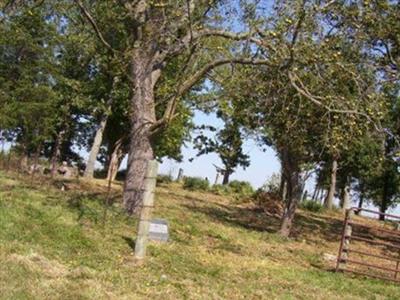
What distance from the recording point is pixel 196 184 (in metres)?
31.9

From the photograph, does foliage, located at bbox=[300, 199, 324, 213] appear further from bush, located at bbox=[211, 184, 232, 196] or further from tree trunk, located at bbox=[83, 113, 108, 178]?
tree trunk, located at bbox=[83, 113, 108, 178]

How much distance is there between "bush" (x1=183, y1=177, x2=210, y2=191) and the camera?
31.6 meters

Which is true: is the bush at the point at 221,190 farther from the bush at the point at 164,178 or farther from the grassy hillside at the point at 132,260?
the grassy hillside at the point at 132,260

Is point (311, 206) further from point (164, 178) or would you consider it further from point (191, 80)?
point (191, 80)

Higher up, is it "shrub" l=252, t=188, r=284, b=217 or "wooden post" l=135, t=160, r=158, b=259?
"shrub" l=252, t=188, r=284, b=217

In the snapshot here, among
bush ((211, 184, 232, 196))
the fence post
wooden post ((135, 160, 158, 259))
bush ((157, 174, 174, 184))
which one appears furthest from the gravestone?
bush ((157, 174, 174, 184))

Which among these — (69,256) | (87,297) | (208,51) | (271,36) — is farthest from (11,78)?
(87,297)

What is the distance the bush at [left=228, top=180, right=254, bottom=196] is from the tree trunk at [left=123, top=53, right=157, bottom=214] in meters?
17.5

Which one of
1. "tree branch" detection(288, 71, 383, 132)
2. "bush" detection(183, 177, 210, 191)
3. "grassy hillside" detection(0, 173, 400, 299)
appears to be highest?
"tree branch" detection(288, 71, 383, 132)

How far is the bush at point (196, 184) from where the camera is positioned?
3161 centimetres

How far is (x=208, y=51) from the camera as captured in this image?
1418 centimetres

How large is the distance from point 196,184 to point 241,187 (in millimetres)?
3296

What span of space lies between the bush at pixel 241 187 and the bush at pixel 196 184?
61.5 inches

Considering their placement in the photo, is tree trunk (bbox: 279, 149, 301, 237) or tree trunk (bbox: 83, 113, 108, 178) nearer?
tree trunk (bbox: 279, 149, 301, 237)
